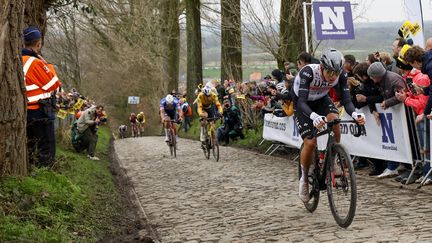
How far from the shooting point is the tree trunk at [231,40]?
67.4 feet

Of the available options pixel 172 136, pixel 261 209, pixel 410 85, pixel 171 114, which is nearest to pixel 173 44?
pixel 171 114

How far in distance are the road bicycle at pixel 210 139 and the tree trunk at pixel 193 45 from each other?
14.3 metres

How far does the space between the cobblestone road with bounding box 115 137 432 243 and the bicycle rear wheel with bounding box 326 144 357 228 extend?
0.56 ft

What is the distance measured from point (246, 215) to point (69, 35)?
146 feet

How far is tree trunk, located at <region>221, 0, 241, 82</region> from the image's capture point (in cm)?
2053

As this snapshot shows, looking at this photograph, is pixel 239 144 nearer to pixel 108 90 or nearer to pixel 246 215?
pixel 246 215

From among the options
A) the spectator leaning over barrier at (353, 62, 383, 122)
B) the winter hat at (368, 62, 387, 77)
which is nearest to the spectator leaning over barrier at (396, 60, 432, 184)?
the winter hat at (368, 62, 387, 77)

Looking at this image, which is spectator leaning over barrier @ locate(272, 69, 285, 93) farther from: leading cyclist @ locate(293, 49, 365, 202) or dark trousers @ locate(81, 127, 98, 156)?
leading cyclist @ locate(293, 49, 365, 202)

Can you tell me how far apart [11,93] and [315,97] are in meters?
3.74

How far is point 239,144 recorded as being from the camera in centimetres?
2045

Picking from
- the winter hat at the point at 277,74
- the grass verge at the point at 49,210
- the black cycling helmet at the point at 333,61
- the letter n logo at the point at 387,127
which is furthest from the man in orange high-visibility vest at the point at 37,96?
the winter hat at the point at 277,74

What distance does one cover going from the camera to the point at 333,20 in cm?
1423

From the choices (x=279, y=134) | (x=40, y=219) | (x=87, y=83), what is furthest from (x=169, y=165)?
(x=87, y=83)

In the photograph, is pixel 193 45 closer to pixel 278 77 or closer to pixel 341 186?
pixel 278 77
